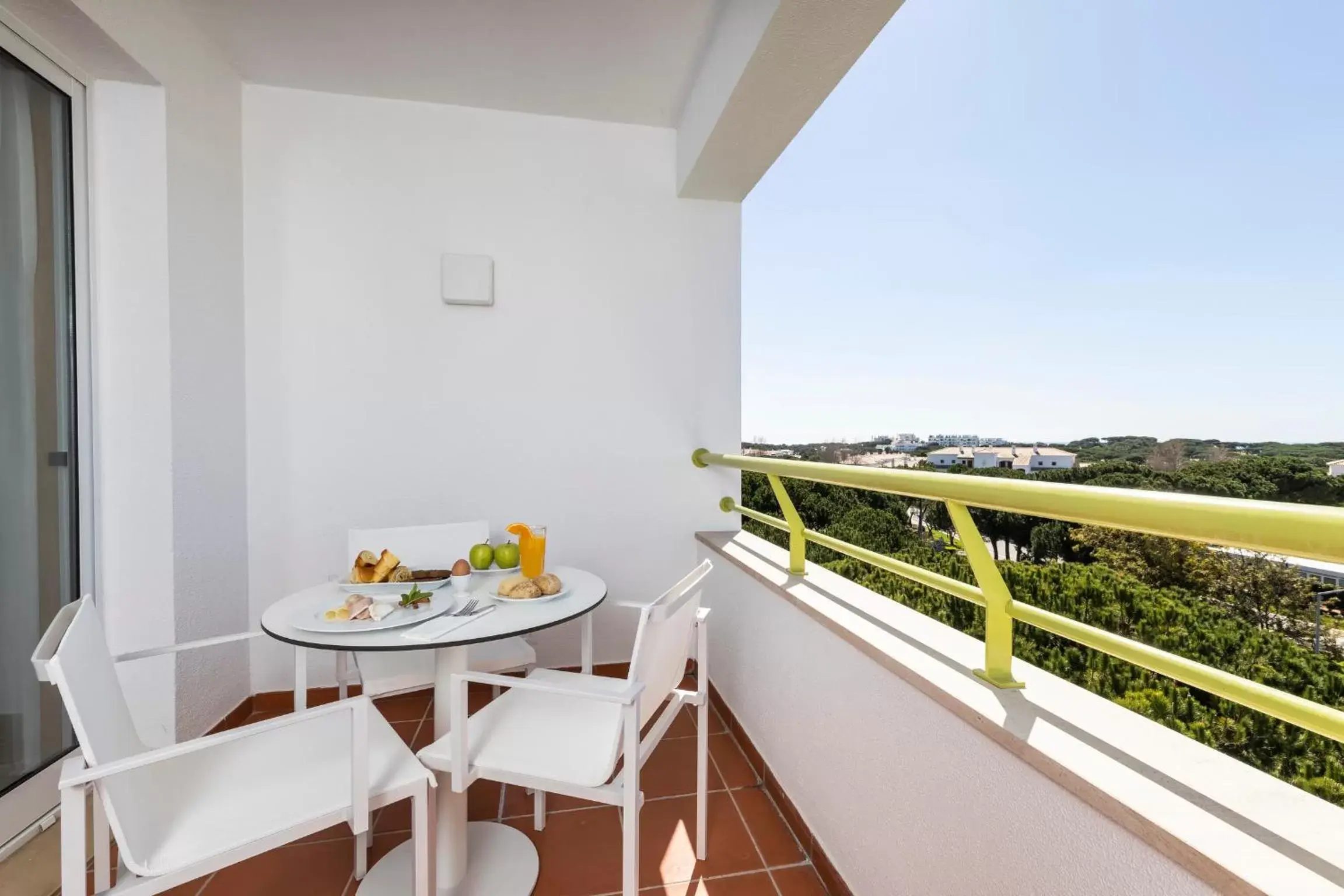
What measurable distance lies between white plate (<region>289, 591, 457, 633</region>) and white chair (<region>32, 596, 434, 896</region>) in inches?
8.7

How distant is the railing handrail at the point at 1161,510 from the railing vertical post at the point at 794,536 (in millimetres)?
683

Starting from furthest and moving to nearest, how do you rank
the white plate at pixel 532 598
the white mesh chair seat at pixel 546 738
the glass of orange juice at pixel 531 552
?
the glass of orange juice at pixel 531 552 < the white plate at pixel 532 598 < the white mesh chair seat at pixel 546 738

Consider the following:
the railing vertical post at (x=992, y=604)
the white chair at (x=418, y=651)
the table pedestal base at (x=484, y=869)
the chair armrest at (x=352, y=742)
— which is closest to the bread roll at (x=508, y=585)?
the white chair at (x=418, y=651)

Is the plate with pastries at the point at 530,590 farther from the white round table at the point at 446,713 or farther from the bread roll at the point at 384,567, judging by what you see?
the bread roll at the point at 384,567

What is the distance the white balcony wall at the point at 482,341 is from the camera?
2533mm

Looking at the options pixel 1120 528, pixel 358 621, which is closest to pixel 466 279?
pixel 358 621

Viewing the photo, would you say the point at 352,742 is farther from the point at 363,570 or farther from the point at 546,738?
the point at 363,570

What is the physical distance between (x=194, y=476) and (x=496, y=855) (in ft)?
5.50

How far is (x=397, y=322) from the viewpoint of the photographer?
2.62 meters

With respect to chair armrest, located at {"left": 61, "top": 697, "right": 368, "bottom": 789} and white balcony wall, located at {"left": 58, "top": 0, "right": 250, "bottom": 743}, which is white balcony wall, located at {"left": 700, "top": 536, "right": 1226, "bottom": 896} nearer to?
chair armrest, located at {"left": 61, "top": 697, "right": 368, "bottom": 789}

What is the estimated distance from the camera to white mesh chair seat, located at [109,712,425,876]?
1.01 meters

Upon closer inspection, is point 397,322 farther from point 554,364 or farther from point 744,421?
point 744,421

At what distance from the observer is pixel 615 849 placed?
1668 mm

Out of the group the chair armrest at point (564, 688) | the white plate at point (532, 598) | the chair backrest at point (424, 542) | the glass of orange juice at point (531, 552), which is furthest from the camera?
the chair backrest at point (424, 542)
